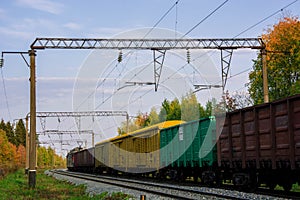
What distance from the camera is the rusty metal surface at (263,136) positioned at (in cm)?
1483

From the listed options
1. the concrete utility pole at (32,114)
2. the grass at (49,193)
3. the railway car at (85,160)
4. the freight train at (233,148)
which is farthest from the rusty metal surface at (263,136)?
the railway car at (85,160)

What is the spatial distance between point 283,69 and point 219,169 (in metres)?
25.4

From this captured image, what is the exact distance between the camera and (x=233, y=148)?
1903 cm

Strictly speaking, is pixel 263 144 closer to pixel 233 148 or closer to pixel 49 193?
pixel 233 148

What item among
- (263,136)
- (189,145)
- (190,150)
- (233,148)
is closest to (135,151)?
(190,150)

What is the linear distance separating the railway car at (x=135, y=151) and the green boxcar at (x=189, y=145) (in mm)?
1037

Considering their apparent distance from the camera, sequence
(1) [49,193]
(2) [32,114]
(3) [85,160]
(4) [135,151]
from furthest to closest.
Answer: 1. (3) [85,160]
2. (4) [135,151]
3. (2) [32,114]
4. (1) [49,193]

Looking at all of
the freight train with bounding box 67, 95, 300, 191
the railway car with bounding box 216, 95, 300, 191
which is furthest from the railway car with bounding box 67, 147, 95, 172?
the railway car with bounding box 216, 95, 300, 191

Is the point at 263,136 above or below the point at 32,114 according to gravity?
below

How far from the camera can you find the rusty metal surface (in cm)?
1483

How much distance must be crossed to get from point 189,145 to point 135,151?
9626 mm

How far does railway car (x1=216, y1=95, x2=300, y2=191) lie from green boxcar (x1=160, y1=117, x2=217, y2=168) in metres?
0.98

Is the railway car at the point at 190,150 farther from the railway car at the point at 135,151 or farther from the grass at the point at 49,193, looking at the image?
the grass at the point at 49,193

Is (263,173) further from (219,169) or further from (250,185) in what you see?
(219,169)
